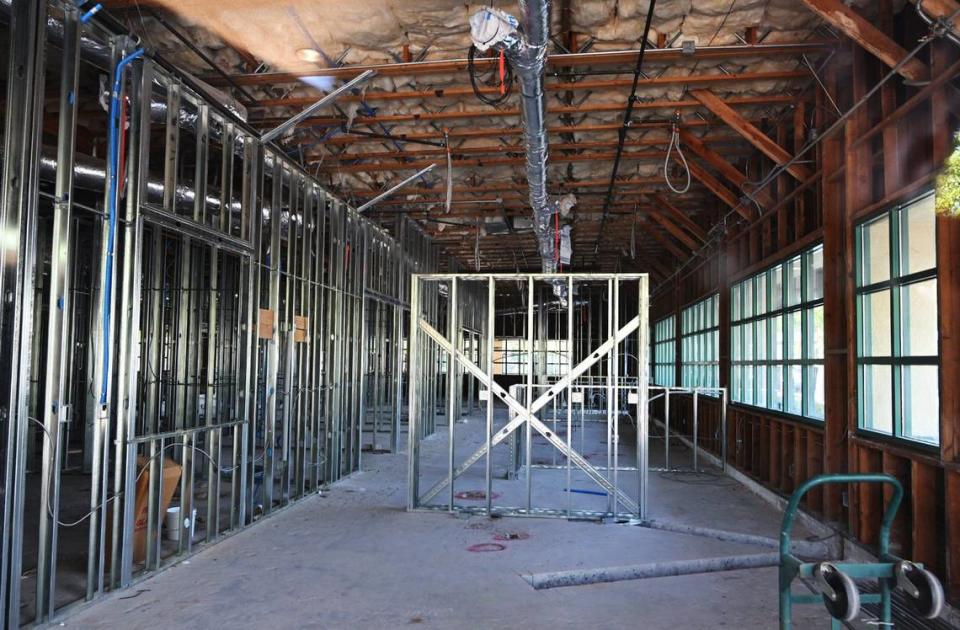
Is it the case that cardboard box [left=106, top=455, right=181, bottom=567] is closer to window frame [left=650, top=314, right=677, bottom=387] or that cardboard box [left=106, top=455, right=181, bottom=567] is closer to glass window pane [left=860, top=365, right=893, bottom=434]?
glass window pane [left=860, top=365, right=893, bottom=434]

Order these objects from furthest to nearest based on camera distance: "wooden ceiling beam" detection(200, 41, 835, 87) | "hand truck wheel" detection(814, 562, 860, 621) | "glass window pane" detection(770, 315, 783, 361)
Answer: "glass window pane" detection(770, 315, 783, 361), "wooden ceiling beam" detection(200, 41, 835, 87), "hand truck wheel" detection(814, 562, 860, 621)

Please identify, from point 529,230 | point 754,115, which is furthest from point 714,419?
point 754,115

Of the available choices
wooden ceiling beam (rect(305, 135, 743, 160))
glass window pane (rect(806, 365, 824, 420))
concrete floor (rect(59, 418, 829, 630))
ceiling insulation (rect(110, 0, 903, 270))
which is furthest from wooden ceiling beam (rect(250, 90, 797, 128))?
concrete floor (rect(59, 418, 829, 630))

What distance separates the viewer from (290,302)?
6.95 meters

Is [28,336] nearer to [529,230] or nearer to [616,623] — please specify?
[616,623]

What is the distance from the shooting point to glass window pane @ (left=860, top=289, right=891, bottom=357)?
5.03m

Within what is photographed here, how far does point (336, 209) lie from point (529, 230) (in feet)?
15.3

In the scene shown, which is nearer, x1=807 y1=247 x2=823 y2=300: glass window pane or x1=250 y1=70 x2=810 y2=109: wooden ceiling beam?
x1=250 y1=70 x2=810 y2=109: wooden ceiling beam

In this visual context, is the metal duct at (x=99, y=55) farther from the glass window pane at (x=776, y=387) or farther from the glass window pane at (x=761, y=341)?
the glass window pane at (x=761, y=341)

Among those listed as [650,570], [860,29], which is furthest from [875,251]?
[650,570]

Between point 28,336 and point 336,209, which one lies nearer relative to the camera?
point 28,336

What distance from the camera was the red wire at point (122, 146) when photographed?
4.33m

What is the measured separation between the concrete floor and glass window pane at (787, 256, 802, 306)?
7.31 ft

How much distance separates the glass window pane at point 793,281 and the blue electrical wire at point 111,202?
625 centimetres
